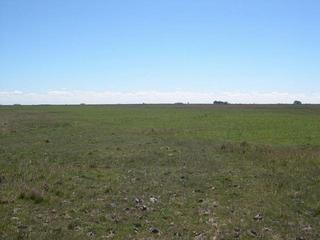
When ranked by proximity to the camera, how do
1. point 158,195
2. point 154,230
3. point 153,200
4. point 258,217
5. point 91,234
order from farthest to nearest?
point 158,195
point 153,200
point 258,217
point 154,230
point 91,234

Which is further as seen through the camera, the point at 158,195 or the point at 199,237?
the point at 158,195

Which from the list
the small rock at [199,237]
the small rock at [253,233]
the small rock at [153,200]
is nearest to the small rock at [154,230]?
the small rock at [199,237]

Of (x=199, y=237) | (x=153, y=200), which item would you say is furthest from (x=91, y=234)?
(x=153, y=200)

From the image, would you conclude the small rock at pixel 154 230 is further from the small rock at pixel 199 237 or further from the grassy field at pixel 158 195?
the small rock at pixel 199 237

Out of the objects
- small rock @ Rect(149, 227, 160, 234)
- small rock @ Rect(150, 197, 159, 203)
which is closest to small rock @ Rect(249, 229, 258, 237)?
small rock @ Rect(149, 227, 160, 234)

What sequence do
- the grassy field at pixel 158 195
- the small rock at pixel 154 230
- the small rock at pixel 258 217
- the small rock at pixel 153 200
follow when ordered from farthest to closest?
1. the small rock at pixel 153 200
2. the small rock at pixel 258 217
3. the grassy field at pixel 158 195
4. the small rock at pixel 154 230

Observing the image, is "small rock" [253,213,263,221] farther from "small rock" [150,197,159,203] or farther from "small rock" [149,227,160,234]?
"small rock" [150,197,159,203]

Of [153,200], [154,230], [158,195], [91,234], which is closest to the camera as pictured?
[91,234]

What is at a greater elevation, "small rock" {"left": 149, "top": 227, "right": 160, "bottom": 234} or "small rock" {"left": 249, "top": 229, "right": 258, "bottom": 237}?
"small rock" {"left": 149, "top": 227, "right": 160, "bottom": 234}

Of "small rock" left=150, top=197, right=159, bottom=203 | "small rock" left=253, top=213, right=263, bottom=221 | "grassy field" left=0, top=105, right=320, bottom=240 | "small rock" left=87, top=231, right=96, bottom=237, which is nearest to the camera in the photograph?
"small rock" left=87, top=231, right=96, bottom=237

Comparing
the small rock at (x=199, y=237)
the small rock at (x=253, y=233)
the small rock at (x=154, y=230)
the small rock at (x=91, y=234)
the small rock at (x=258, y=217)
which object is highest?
the small rock at (x=91, y=234)

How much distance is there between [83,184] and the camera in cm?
1512

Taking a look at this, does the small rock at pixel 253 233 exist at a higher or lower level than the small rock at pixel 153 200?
lower

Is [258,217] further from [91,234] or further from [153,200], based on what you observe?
[91,234]
